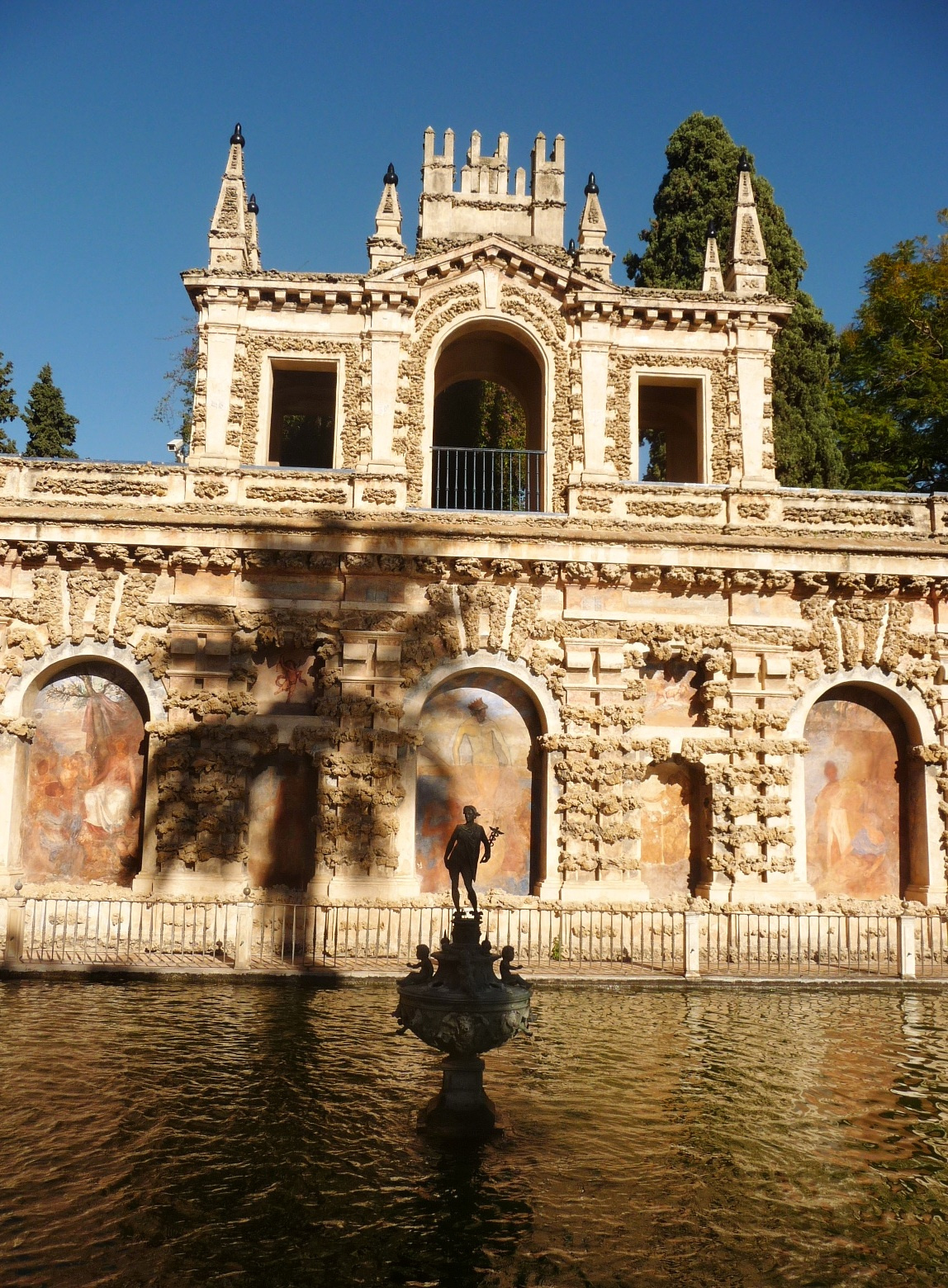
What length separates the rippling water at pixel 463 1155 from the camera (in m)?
6.93

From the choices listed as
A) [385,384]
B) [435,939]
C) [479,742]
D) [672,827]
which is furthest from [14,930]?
[385,384]

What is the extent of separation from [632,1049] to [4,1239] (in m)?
7.03

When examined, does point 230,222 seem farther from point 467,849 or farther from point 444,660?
point 467,849

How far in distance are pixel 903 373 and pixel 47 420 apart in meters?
28.6

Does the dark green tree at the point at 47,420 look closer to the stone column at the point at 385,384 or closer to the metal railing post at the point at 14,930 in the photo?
the stone column at the point at 385,384

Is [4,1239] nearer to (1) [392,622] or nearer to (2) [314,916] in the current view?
(2) [314,916]

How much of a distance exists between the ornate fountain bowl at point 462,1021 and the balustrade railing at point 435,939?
5532 millimetres

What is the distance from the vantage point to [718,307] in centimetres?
2186

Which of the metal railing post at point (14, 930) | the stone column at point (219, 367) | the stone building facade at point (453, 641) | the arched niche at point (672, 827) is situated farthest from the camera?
the stone column at point (219, 367)

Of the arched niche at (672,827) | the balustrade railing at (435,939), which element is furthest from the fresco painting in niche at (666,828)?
the balustrade railing at (435,939)

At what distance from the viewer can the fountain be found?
927 cm

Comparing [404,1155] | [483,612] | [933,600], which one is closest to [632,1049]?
[404,1155]

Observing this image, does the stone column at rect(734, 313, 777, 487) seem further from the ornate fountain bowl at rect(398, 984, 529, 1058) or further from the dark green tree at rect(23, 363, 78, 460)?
the dark green tree at rect(23, 363, 78, 460)

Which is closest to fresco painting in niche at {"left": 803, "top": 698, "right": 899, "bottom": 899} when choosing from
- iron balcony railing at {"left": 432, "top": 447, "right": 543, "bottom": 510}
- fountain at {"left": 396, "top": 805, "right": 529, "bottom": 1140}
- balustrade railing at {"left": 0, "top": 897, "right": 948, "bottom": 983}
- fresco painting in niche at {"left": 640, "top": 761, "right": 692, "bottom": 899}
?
balustrade railing at {"left": 0, "top": 897, "right": 948, "bottom": 983}
